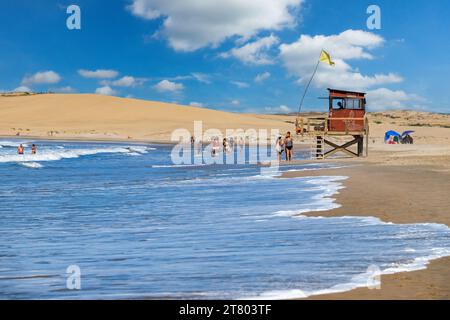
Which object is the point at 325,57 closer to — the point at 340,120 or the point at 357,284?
the point at 340,120

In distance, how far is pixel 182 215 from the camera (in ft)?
37.1

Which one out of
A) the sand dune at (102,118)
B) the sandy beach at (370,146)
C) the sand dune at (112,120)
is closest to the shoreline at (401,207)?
the sandy beach at (370,146)

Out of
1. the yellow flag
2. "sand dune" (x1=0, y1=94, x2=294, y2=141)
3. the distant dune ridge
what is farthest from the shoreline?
"sand dune" (x1=0, y1=94, x2=294, y2=141)

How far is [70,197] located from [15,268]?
8132 millimetres

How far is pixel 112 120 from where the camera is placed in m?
106

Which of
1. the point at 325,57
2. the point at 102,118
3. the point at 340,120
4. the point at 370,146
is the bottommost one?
the point at 370,146

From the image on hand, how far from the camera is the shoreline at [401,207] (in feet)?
17.5

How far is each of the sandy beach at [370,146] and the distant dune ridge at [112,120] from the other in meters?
0.16

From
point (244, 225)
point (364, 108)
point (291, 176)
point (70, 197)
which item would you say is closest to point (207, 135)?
point (364, 108)

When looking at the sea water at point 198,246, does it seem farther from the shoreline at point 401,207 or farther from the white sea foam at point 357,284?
the shoreline at point 401,207

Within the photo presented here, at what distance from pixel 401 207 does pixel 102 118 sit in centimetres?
10158

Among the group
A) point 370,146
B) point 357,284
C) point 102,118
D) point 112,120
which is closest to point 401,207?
point 357,284

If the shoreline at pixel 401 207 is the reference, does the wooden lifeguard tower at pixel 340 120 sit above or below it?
above

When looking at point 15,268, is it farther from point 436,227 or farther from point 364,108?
point 364,108
